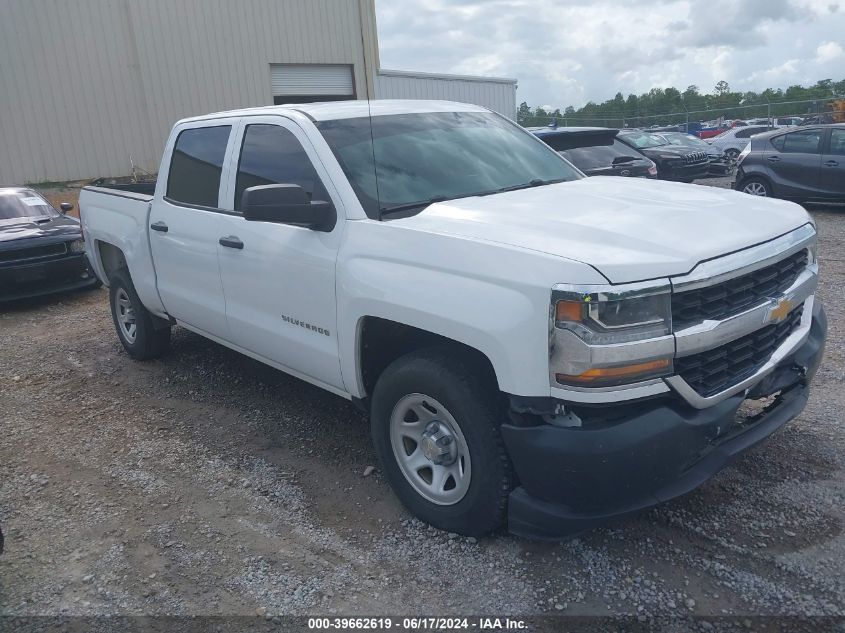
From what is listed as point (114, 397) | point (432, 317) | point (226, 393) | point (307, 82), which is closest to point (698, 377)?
point (432, 317)

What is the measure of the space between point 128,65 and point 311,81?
4.73 meters

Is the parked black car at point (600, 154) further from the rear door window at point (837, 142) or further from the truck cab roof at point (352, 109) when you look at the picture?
the rear door window at point (837, 142)

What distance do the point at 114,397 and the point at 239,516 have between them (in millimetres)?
2344

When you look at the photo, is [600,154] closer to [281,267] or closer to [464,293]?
[281,267]

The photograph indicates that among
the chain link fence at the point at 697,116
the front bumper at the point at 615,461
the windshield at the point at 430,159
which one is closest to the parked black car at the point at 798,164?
the windshield at the point at 430,159

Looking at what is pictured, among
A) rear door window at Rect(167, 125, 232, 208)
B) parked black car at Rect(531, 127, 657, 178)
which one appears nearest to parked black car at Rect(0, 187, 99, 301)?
rear door window at Rect(167, 125, 232, 208)

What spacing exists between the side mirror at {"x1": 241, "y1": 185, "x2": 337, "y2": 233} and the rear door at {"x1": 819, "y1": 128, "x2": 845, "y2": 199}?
10.8 meters

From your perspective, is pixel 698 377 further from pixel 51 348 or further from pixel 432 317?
pixel 51 348

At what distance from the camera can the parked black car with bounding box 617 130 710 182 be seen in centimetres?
1583

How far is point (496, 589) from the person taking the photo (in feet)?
9.71

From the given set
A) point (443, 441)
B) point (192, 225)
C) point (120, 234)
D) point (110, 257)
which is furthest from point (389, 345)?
point (110, 257)

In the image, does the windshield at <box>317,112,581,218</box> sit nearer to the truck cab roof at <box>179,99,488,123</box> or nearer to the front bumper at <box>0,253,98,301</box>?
the truck cab roof at <box>179,99,488,123</box>

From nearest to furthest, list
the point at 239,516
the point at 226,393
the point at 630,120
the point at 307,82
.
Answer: the point at 239,516
the point at 226,393
the point at 307,82
the point at 630,120

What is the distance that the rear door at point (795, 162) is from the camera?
1173cm
